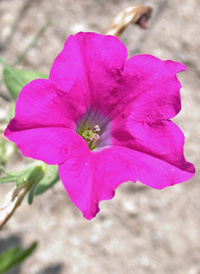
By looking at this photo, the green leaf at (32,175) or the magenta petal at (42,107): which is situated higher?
the magenta petal at (42,107)

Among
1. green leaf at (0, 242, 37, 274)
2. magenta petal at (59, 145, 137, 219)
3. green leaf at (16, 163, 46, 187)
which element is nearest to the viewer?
magenta petal at (59, 145, 137, 219)

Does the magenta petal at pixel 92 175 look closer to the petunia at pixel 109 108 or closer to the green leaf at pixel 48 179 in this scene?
the petunia at pixel 109 108

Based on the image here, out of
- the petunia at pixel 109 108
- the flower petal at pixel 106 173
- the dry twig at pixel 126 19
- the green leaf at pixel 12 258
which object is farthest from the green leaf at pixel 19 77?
the green leaf at pixel 12 258

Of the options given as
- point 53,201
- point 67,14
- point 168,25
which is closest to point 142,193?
point 53,201

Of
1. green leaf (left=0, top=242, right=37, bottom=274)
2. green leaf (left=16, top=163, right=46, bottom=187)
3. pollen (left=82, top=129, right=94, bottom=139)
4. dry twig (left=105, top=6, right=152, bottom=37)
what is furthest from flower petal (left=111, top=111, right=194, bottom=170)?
green leaf (left=0, top=242, right=37, bottom=274)

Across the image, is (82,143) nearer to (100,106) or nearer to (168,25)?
(100,106)

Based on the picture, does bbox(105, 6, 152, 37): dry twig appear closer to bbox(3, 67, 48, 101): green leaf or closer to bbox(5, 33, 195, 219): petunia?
bbox(3, 67, 48, 101): green leaf
